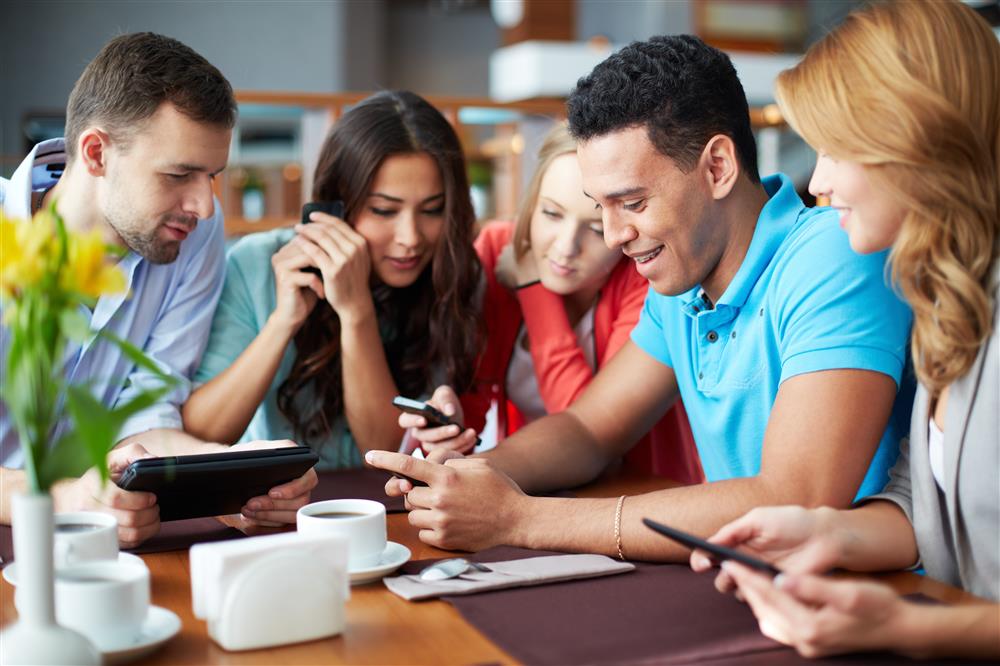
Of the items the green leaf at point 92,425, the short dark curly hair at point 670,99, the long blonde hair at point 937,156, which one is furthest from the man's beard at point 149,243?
the long blonde hair at point 937,156

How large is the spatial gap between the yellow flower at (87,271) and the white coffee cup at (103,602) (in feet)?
0.90

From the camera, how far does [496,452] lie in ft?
5.60

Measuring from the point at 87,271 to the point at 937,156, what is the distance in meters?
0.93

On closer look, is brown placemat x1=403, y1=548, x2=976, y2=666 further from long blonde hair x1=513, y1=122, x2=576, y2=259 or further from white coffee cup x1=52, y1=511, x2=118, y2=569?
long blonde hair x1=513, y1=122, x2=576, y2=259

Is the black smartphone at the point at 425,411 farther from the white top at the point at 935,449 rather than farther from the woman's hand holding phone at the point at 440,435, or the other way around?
the white top at the point at 935,449

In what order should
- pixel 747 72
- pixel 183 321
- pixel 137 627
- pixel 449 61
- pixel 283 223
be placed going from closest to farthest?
pixel 137 627
pixel 183 321
pixel 283 223
pixel 747 72
pixel 449 61

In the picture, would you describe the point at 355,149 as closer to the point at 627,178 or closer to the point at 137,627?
the point at 627,178

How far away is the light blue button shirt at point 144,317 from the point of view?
1.90 metres

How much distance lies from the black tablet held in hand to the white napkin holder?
0.28 metres

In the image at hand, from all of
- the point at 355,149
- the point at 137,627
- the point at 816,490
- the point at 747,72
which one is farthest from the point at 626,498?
the point at 747,72

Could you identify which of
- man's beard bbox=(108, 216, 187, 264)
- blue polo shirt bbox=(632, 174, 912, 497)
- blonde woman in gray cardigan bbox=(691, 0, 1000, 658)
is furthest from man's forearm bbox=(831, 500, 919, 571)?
man's beard bbox=(108, 216, 187, 264)

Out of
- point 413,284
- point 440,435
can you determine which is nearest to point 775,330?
point 440,435

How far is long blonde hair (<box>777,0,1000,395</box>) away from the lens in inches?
47.1

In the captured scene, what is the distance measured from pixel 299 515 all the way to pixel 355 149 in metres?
1.01
